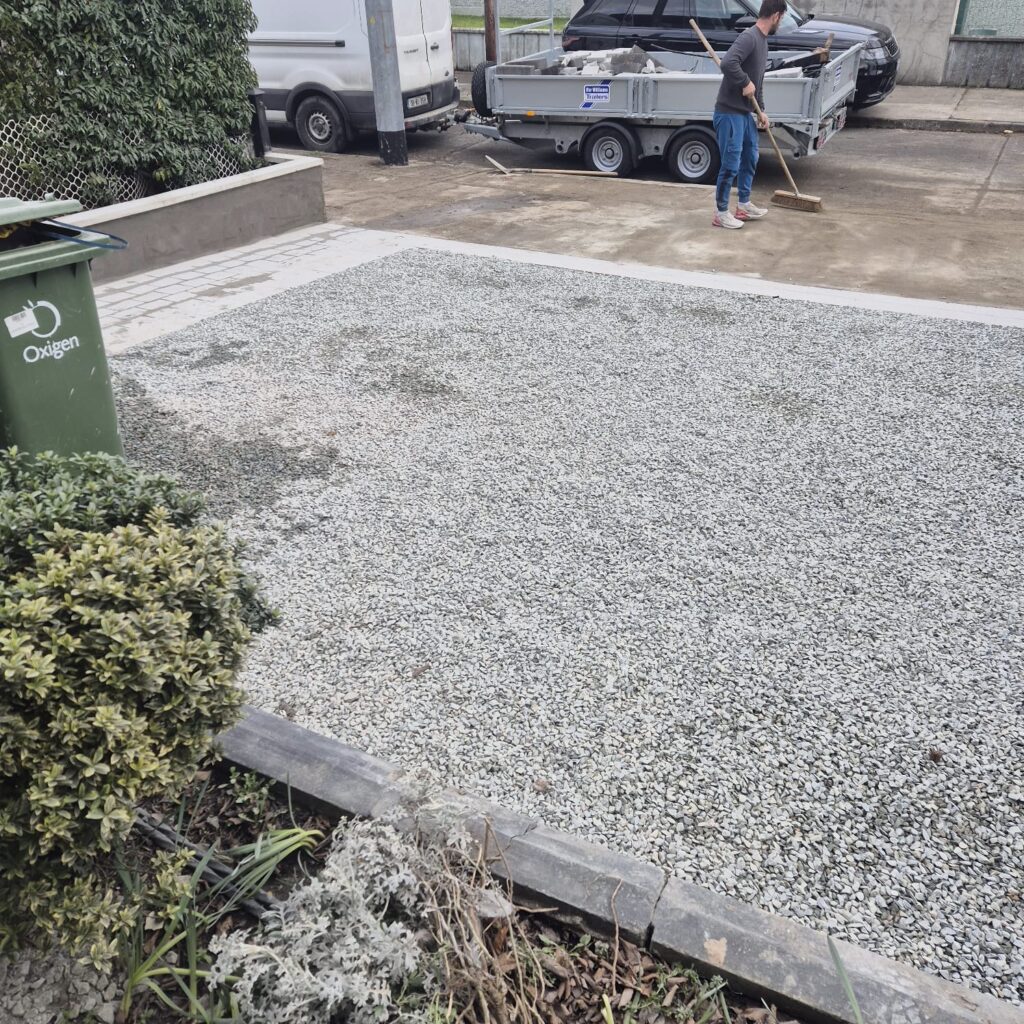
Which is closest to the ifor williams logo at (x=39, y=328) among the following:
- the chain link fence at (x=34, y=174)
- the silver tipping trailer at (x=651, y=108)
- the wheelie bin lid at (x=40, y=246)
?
the wheelie bin lid at (x=40, y=246)

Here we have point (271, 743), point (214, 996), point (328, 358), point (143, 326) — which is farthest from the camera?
point (143, 326)

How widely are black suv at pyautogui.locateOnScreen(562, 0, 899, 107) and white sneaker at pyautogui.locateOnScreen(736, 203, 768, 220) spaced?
11.5 ft

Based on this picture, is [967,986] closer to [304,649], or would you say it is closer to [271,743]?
[271,743]

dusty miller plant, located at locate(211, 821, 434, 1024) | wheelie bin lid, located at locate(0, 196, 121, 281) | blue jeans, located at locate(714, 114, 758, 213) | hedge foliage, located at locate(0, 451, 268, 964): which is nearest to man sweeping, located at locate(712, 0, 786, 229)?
blue jeans, located at locate(714, 114, 758, 213)

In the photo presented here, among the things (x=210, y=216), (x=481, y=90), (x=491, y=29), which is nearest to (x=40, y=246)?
(x=210, y=216)

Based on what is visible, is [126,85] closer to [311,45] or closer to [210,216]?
[210,216]

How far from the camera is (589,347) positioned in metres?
6.64

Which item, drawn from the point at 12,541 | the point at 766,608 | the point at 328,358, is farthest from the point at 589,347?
the point at 12,541

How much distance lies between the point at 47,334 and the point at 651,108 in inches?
354

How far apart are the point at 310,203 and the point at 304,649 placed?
7251mm

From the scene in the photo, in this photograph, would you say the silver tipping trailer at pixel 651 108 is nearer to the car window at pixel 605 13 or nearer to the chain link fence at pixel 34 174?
the car window at pixel 605 13

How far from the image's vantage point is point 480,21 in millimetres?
24484

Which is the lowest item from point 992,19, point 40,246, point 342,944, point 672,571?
point 672,571

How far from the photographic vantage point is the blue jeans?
915 centimetres
